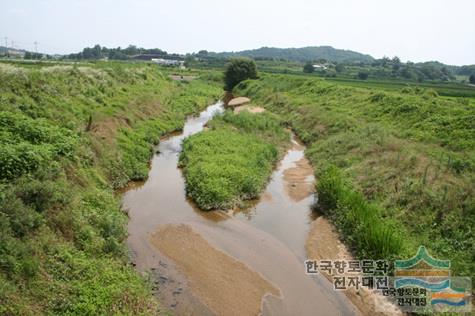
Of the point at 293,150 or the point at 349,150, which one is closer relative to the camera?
the point at 349,150

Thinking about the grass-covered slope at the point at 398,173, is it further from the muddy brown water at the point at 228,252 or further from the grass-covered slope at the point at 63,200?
the grass-covered slope at the point at 63,200

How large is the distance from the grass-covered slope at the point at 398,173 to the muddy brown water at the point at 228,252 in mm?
2239

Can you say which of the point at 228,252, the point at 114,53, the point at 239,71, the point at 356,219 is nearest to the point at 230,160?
the point at 228,252

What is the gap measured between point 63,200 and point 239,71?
5509 centimetres

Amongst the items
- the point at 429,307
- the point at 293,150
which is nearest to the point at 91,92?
the point at 293,150

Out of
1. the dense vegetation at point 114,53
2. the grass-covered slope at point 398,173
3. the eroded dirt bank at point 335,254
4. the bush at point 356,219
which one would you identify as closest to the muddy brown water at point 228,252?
the eroded dirt bank at point 335,254

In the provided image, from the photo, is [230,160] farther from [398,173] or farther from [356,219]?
[398,173]

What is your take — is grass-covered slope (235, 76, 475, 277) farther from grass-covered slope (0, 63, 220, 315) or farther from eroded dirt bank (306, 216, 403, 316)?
grass-covered slope (0, 63, 220, 315)

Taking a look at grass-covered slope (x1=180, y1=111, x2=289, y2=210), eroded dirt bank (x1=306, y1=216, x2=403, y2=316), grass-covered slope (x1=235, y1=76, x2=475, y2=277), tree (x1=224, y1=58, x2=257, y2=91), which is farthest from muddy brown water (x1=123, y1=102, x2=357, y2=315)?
tree (x1=224, y1=58, x2=257, y2=91)

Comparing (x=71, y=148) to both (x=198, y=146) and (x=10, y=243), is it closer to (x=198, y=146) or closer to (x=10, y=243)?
(x=10, y=243)

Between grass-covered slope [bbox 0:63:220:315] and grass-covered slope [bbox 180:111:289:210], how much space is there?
3.45 meters

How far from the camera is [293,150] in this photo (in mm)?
27344

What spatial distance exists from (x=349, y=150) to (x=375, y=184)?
5670 millimetres

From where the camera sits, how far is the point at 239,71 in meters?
63.5
